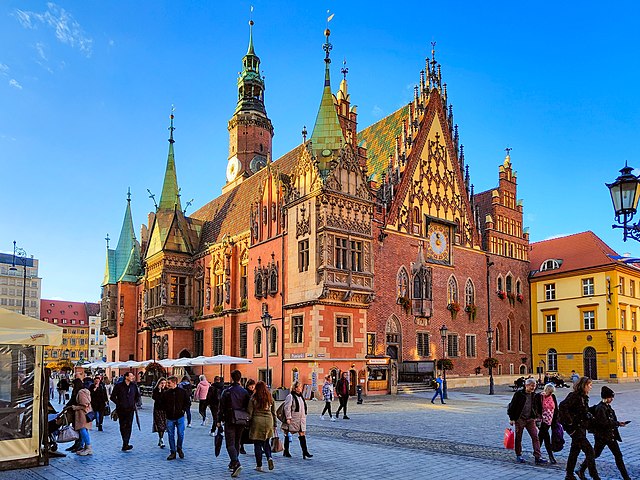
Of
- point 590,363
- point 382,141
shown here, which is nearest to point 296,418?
point 382,141

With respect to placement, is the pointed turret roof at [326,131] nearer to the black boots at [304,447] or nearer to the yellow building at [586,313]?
the black boots at [304,447]

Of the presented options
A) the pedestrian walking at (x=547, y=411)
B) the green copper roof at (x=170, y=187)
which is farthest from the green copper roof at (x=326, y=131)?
the pedestrian walking at (x=547, y=411)

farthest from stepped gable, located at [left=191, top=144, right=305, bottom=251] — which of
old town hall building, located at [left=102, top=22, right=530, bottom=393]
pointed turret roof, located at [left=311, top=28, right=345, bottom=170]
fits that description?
pointed turret roof, located at [left=311, top=28, right=345, bottom=170]

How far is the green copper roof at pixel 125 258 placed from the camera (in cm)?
6000

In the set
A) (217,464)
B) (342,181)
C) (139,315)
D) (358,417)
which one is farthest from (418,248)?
(217,464)

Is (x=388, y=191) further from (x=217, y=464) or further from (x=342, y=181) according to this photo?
(x=217, y=464)

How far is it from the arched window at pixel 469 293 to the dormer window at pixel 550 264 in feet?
36.1

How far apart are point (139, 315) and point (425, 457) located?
158 feet

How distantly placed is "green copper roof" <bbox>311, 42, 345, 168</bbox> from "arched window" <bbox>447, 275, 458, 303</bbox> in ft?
46.6

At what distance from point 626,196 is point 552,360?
46232mm

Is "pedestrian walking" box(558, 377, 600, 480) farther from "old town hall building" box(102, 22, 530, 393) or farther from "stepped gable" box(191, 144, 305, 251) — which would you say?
"stepped gable" box(191, 144, 305, 251)

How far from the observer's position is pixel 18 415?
41.6 ft

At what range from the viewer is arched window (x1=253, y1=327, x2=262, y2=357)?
130 ft

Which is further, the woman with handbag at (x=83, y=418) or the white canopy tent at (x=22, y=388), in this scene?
the woman with handbag at (x=83, y=418)
